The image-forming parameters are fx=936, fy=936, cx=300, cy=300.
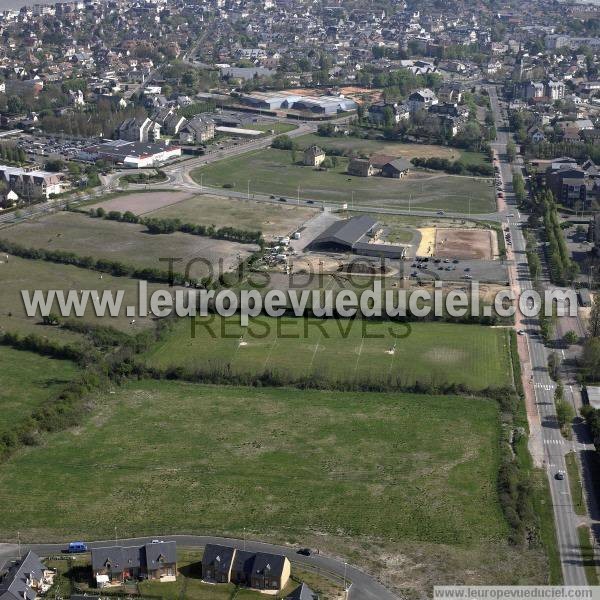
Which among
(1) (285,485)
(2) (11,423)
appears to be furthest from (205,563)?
(2) (11,423)

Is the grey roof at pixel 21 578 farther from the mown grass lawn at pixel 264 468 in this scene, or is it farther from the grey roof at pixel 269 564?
the grey roof at pixel 269 564

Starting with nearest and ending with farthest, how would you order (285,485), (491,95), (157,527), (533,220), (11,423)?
(157,527), (285,485), (11,423), (533,220), (491,95)

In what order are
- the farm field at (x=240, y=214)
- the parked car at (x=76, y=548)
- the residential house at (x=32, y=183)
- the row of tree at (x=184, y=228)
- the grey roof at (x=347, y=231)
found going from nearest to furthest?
the parked car at (x=76, y=548), the grey roof at (x=347, y=231), the row of tree at (x=184, y=228), the farm field at (x=240, y=214), the residential house at (x=32, y=183)

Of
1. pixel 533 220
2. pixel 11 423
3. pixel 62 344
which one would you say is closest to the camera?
pixel 11 423

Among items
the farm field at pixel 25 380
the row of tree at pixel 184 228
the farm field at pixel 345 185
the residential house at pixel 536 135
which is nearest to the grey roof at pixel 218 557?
the farm field at pixel 25 380

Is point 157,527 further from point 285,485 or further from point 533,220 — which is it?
point 533,220

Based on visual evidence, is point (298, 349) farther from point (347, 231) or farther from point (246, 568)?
point (246, 568)

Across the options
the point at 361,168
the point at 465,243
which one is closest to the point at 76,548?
the point at 465,243

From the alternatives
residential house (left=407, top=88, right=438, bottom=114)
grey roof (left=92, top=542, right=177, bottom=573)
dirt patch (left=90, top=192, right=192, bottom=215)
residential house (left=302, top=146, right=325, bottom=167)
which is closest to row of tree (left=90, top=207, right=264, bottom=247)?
dirt patch (left=90, top=192, right=192, bottom=215)
